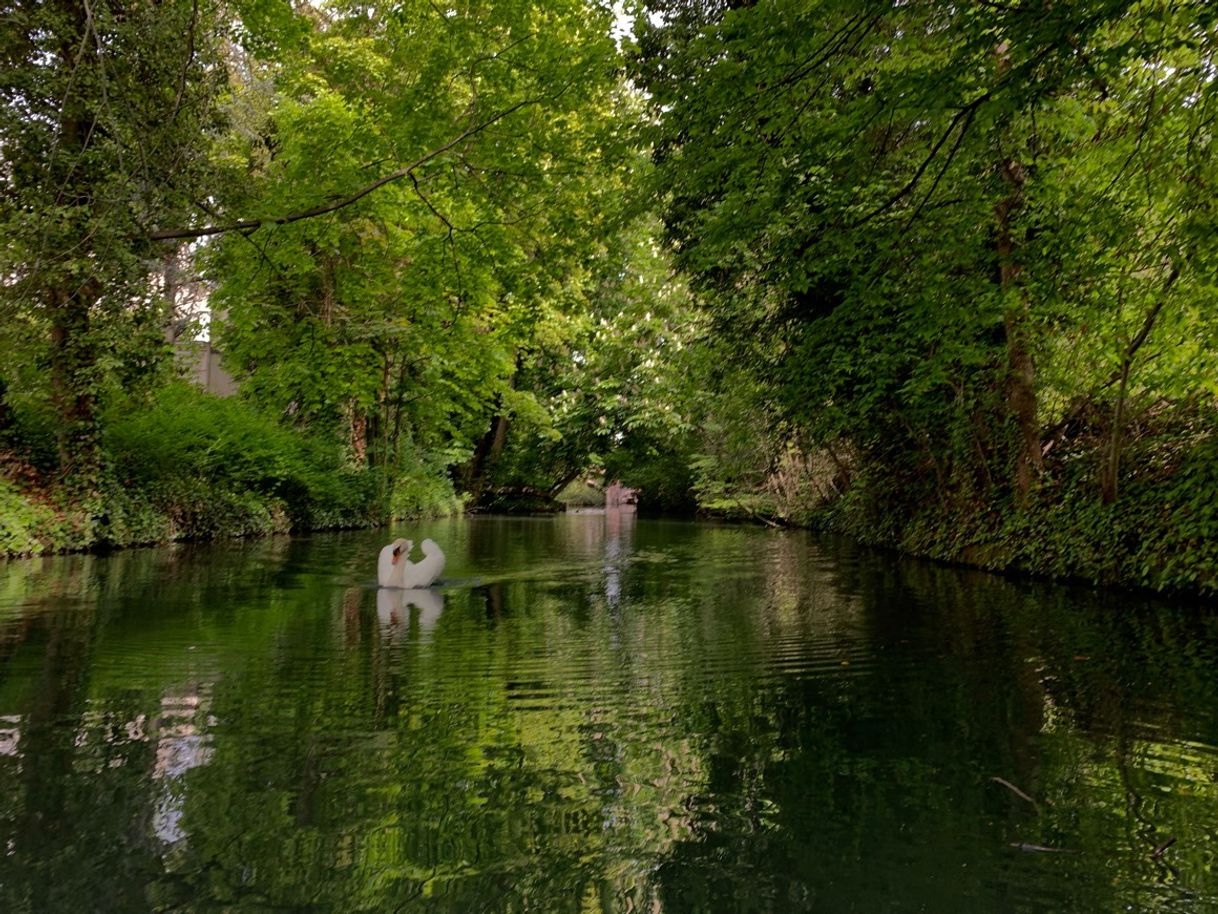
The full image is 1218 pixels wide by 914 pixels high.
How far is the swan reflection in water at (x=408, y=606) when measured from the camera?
28.2 feet

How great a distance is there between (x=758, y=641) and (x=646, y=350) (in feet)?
81.5

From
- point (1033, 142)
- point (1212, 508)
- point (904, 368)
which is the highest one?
point (1033, 142)

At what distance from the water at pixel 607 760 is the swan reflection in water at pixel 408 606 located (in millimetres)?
105

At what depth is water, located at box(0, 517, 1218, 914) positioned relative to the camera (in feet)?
9.70

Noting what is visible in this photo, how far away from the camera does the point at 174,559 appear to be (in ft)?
46.3

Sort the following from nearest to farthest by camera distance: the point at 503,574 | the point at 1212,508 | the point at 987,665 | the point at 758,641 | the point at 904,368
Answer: the point at 987,665 < the point at 758,641 < the point at 1212,508 < the point at 503,574 < the point at 904,368

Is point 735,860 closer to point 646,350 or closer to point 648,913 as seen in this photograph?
point 648,913

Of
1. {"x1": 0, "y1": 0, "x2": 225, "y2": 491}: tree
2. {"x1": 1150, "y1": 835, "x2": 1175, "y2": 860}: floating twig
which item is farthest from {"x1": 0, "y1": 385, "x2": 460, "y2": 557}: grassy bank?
{"x1": 1150, "y1": 835, "x2": 1175, "y2": 860}: floating twig

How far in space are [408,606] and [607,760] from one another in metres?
5.98

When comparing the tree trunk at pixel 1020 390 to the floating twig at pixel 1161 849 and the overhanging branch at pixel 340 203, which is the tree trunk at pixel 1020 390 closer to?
the overhanging branch at pixel 340 203

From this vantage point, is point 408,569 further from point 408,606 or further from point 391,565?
point 408,606

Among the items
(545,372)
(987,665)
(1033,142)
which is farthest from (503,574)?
(545,372)

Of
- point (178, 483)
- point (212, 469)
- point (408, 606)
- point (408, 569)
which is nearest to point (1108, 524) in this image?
point (408, 606)

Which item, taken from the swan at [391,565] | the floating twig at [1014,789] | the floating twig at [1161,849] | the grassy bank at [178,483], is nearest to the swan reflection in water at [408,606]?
the swan at [391,565]
